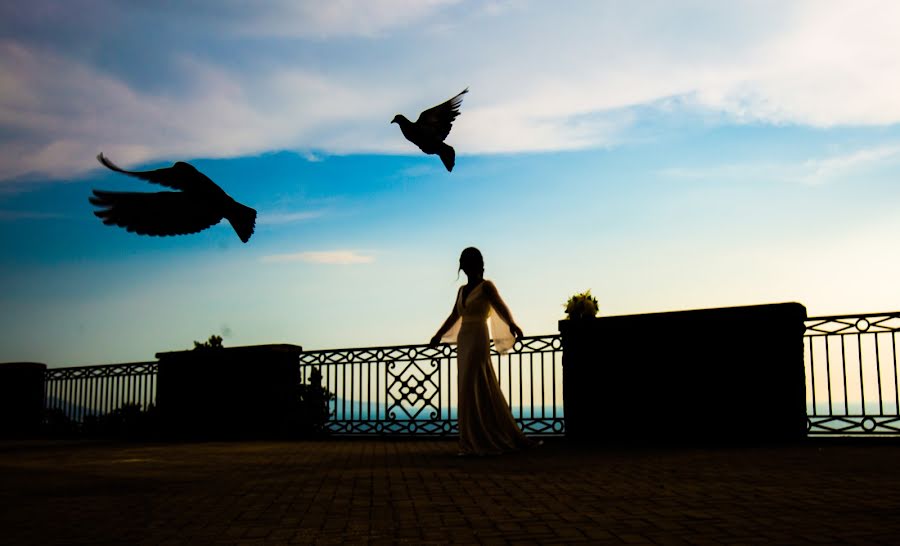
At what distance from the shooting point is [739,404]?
11.3 meters

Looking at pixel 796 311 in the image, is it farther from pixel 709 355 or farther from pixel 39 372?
pixel 39 372

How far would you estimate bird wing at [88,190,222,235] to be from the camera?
541 centimetres

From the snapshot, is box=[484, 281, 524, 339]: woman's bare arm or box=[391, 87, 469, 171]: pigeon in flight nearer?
box=[391, 87, 469, 171]: pigeon in flight

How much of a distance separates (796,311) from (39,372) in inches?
677

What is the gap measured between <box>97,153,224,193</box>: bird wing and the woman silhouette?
5.29 metres

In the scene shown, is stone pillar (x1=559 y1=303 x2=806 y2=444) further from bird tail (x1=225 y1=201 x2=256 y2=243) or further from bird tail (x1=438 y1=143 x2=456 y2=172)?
bird tail (x1=225 y1=201 x2=256 y2=243)

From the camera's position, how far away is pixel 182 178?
5.40 m

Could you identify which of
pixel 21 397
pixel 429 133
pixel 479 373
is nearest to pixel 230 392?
Result: pixel 479 373

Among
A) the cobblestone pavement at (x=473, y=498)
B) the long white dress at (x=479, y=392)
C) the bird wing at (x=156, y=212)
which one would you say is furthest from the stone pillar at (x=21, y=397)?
the bird wing at (x=156, y=212)

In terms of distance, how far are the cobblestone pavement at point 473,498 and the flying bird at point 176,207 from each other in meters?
1.95

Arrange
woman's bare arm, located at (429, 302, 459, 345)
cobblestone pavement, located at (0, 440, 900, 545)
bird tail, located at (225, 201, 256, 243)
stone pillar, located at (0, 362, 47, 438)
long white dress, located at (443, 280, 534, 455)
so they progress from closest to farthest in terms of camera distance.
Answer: cobblestone pavement, located at (0, 440, 900, 545), bird tail, located at (225, 201, 256, 243), long white dress, located at (443, 280, 534, 455), woman's bare arm, located at (429, 302, 459, 345), stone pillar, located at (0, 362, 47, 438)

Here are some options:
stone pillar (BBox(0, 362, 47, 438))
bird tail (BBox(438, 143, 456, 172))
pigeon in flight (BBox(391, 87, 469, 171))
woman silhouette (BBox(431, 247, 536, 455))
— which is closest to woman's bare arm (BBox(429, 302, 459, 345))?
woman silhouette (BBox(431, 247, 536, 455))

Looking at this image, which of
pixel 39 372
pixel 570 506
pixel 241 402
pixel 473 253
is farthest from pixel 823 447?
pixel 39 372

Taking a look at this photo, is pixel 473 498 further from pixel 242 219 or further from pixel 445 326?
pixel 445 326
